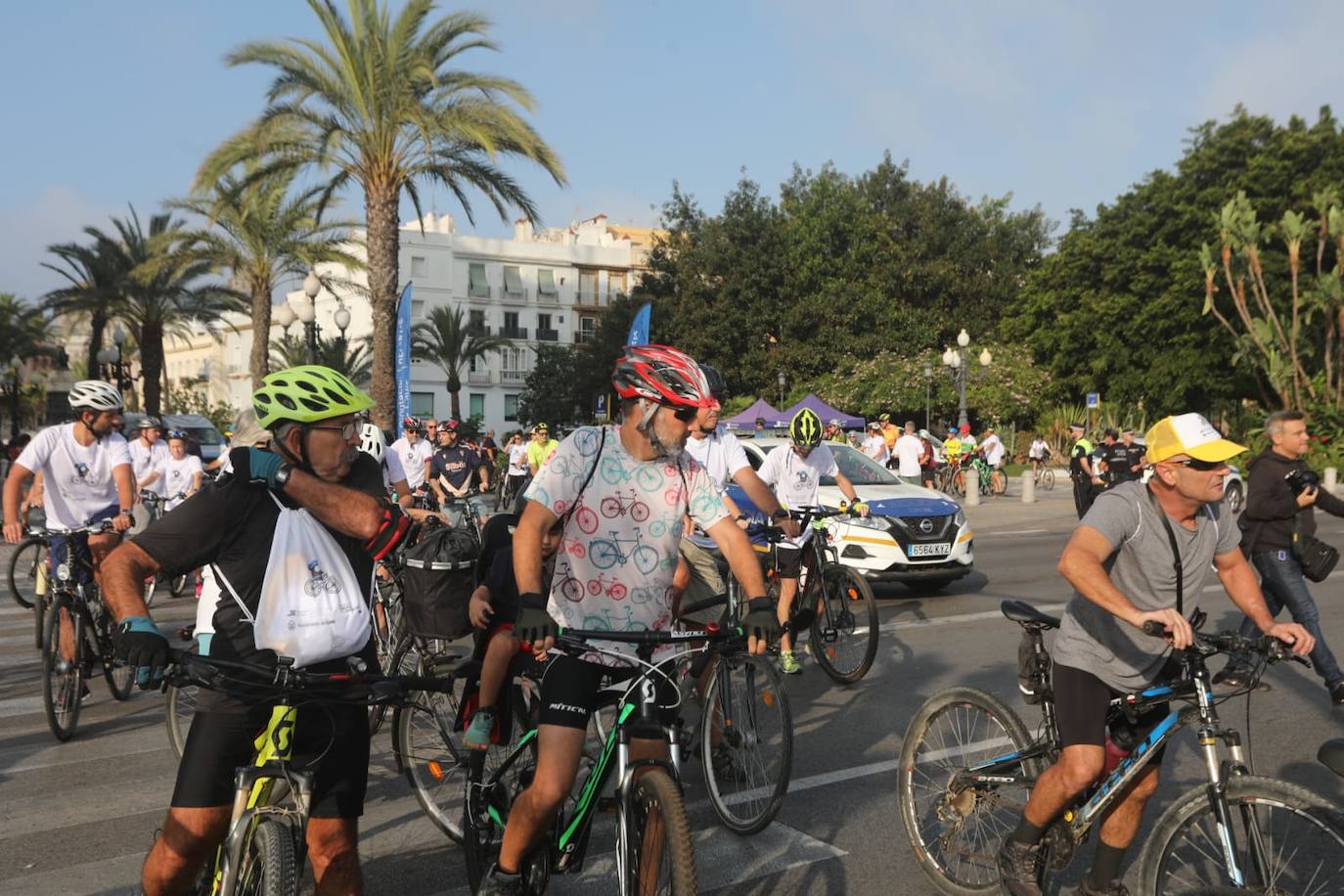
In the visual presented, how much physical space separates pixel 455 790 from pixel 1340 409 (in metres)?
30.9

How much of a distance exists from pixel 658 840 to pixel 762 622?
→ 27.0 inches

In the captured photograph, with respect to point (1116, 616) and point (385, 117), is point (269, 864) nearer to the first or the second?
point (1116, 616)

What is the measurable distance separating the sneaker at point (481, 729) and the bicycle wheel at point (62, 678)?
3312 mm

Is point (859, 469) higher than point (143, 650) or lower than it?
lower

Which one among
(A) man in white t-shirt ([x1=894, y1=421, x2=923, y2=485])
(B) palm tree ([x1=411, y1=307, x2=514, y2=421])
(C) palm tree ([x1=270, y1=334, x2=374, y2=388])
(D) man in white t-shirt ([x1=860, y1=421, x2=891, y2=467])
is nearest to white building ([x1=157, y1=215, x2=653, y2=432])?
(C) palm tree ([x1=270, y1=334, x2=374, y2=388])

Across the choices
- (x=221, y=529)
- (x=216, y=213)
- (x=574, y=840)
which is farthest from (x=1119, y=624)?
(x=216, y=213)

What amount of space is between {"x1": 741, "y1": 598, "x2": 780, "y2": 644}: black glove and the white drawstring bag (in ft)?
3.69

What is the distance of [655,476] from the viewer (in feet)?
12.2

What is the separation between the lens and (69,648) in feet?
22.2

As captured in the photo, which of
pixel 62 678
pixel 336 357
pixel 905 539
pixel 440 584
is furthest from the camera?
pixel 336 357

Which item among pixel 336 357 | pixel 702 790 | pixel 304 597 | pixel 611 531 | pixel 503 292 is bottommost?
pixel 702 790

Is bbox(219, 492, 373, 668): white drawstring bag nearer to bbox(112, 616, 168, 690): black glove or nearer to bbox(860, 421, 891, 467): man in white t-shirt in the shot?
bbox(112, 616, 168, 690): black glove

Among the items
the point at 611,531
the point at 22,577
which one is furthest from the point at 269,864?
the point at 22,577

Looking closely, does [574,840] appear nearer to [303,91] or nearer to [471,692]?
[471,692]
